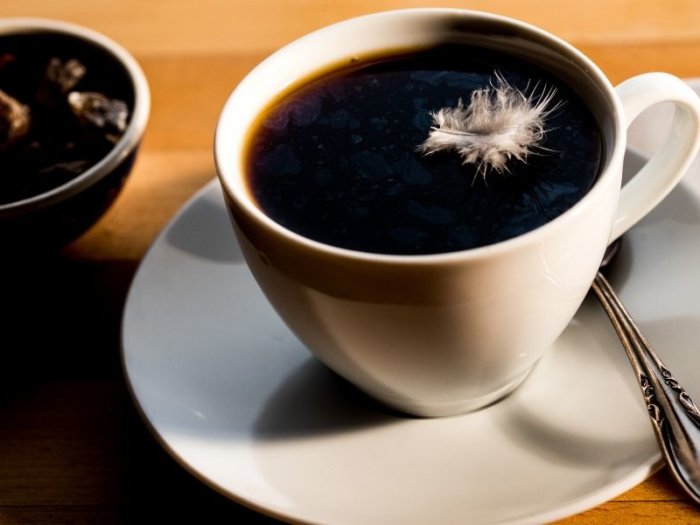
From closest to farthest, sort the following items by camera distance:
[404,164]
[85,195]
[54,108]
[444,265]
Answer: [444,265]
[404,164]
[85,195]
[54,108]

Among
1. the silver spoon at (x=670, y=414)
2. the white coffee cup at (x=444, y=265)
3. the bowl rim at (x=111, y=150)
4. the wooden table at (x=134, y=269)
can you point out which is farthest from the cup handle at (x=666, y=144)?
the bowl rim at (x=111, y=150)

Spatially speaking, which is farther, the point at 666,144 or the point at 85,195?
the point at 85,195

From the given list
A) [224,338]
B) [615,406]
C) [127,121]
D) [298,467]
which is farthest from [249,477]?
[127,121]

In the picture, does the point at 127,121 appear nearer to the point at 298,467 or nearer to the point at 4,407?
the point at 4,407

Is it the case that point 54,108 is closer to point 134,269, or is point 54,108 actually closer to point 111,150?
point 111,150

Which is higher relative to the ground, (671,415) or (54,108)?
(671,415)

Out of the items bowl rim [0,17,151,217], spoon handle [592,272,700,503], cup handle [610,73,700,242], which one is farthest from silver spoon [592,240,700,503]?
bowl rim [0,17,151,217]

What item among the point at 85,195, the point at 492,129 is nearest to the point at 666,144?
the point at 492,129
